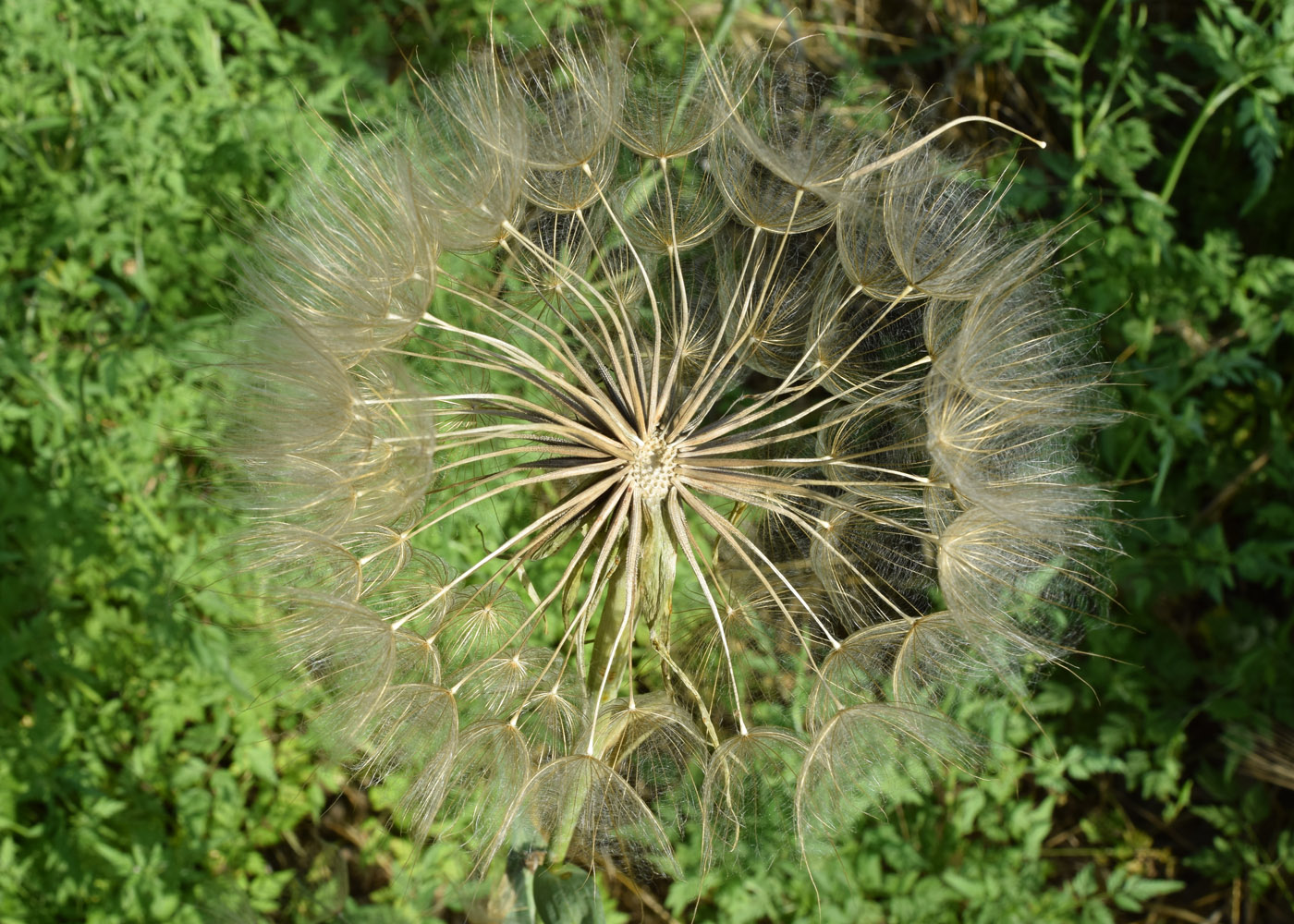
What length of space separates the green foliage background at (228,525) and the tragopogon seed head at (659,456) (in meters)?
0.99

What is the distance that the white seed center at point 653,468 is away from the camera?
7.20 feet

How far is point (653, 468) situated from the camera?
221cm

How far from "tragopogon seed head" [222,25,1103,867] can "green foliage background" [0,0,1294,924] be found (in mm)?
993

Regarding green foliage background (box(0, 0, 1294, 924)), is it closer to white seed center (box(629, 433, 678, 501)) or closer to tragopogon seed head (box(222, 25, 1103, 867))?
tragopogon seed head (box(222, 25, 1103, 867))

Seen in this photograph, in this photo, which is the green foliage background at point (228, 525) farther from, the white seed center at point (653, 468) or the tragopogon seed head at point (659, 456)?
the white seed center at point (653, 468)

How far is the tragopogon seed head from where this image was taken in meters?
2.11

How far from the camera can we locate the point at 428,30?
3887mm

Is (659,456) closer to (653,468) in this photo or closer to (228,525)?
(653,468)

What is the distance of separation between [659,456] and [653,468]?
0.03m

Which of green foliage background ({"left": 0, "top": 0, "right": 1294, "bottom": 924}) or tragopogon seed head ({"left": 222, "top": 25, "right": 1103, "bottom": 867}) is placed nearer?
tragopogon seed head ({"left": 222, "top": 25, "right": 1103, "bottom": 867})

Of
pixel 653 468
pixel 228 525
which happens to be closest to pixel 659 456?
pixel 653 468

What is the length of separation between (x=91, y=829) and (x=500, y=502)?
1.83 metres

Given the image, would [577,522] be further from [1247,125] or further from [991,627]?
[1247,125]

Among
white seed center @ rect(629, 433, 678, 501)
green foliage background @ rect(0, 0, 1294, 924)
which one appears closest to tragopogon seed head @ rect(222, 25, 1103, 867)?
white seed center @ rect(629, 433, 678, 501)
